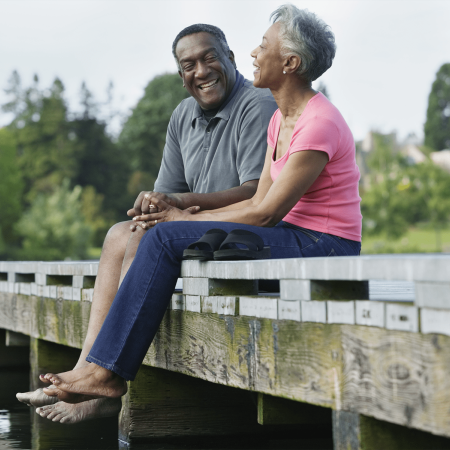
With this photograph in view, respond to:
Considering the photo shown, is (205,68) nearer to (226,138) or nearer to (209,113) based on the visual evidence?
(209,113)

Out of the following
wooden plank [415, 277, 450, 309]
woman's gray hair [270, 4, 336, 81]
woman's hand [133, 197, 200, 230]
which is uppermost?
woman's gray hair [270, 4, 336, 81]

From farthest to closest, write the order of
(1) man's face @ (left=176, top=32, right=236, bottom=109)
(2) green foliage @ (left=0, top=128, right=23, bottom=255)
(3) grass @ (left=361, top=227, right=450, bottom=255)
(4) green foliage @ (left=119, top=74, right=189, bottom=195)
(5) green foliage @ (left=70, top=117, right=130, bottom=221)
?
1. (5) green foliage @ (left=70, top=117, right=130, bottom=221)
2. (2) green foliage @ (left=0, top=128, right=23, bottom=255)
3. (4) green foliage @ (left=119, top=74, right=189, bottom=195)
4. (3) grass @ (left=361, top=227, right=450, bottom=255)
5. (1) man's face @ (left=176, top=32, right=236, bottom=109)

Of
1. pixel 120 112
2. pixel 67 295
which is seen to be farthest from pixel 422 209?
pixel 67 295

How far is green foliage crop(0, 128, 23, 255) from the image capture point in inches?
2051

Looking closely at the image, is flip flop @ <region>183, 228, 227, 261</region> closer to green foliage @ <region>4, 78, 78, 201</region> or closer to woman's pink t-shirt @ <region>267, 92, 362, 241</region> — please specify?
woman's pink t-shirt @ <region>267, 92, 362, 241</region>

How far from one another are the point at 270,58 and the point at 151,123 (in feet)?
159

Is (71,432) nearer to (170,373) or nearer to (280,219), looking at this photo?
(170,373)

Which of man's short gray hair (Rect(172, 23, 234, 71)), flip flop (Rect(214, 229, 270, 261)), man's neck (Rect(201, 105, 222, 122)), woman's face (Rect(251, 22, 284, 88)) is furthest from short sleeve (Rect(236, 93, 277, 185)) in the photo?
flip flop (Rect(214, 229, 270, 261))

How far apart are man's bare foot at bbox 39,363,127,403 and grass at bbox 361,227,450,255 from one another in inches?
1650

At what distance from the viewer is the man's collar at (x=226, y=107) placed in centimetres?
484

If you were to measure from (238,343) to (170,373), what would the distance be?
1.36 m

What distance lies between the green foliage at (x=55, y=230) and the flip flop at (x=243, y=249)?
4509 centimetres

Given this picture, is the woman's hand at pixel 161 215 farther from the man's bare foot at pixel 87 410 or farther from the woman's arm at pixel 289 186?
the man's bare foot at pixel 87 410

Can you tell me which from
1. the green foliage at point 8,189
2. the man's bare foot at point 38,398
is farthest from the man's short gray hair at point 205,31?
the green foliage at point 8,189
